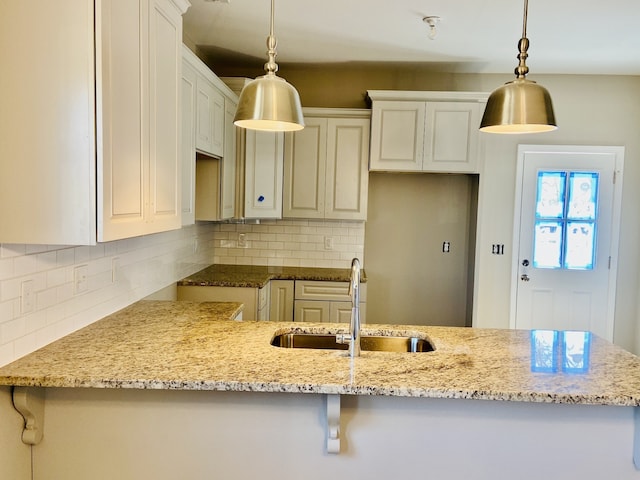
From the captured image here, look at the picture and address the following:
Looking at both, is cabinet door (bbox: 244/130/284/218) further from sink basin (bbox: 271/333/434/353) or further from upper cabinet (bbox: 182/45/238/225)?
sink basin (bbox: 271/333/434/353)

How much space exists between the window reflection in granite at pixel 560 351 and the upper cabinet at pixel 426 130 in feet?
6.93

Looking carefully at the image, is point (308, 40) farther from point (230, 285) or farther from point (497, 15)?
point (230, 285)

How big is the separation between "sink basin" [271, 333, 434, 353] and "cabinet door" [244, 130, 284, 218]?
1913mm

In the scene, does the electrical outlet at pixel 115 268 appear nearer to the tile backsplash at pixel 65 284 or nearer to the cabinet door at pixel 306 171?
the tile backsplash at pixel 65 284

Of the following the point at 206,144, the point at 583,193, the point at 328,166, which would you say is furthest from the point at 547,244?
the point at 206,144

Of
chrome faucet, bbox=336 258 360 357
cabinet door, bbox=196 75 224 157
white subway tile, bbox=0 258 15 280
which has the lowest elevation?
chrome faucet, bbox=336 258 360 357

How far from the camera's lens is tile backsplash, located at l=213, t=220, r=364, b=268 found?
4.32 metres

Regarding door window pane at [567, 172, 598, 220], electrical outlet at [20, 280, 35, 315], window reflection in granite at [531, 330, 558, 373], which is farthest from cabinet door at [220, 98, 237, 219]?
door window pane at [567, 172, 598, 220]

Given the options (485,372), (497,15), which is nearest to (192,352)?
(485,372)

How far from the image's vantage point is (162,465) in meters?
1.64

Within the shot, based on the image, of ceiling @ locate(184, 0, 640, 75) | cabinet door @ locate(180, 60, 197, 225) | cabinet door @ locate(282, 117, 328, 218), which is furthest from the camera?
cabinet door @ locate(282, 117, 328, 218)

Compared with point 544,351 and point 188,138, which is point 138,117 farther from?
point 544,351

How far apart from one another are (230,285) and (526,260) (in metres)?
2.59

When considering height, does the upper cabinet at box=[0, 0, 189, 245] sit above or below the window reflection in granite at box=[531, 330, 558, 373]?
above
